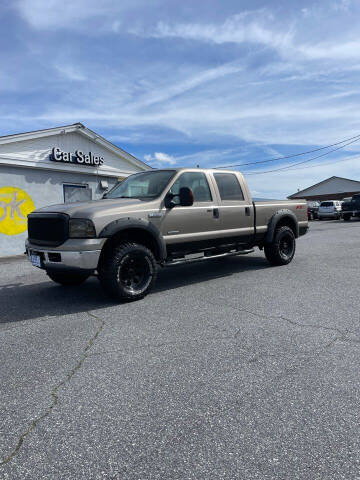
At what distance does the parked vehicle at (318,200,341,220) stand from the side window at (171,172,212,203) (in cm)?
2720

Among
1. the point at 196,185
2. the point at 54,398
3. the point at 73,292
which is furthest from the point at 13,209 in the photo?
the point at 54,398

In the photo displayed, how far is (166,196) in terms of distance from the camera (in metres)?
5.84

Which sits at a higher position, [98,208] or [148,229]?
Answer: [98,208]

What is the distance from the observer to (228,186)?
7008 millimetres

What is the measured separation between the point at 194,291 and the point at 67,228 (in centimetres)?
224

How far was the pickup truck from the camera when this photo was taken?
4.96 m

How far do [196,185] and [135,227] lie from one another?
171 cm

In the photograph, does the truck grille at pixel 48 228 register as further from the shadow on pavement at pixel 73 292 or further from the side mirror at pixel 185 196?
the side mirror at pixel 185 196

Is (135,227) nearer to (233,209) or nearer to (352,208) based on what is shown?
(233,209)

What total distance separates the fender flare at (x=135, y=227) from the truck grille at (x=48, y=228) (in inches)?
21.5

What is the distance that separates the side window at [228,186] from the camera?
6.84m

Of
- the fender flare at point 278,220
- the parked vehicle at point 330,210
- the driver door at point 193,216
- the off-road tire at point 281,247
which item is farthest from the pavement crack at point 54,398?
the parked vehicle at point 330,210

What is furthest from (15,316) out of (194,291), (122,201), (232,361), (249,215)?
(249,215)

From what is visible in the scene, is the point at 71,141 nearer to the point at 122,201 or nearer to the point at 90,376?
the point at 122,201
